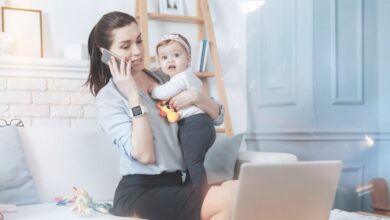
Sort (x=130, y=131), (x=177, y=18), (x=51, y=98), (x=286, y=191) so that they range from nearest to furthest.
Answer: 1. (x=286, y=191)
2. (x=130, y=131)
3. (x=51, y=98)
4. (x=177, y=18)

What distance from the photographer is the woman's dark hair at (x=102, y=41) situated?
56.3 inches

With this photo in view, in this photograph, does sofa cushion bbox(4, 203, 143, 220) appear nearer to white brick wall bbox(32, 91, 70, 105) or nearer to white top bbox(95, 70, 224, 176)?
white top bbox(95, 70, 224, 176)

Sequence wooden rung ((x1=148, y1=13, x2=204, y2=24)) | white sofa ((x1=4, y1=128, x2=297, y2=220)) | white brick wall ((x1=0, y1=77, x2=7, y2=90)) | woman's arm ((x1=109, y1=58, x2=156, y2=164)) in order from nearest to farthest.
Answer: woman's arm ((x1=109, y1=58, x2=156, y2=164)) < white sofa ((x1=4, y1=128, x2=297, y2=220)) < white brick wall ((x1=0, y1=77, x2=7, y2=90)) < wooden rung ((x1=148, y1=13, x2=204, y2=24))

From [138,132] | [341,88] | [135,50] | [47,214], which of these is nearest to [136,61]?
[135,50]

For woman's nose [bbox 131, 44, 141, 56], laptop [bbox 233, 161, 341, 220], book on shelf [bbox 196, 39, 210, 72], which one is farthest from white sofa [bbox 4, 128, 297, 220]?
book on shelf [bbox 196, 39, 210, 72]

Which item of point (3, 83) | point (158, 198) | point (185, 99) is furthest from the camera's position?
point (3, 83)

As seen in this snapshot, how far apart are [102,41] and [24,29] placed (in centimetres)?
82

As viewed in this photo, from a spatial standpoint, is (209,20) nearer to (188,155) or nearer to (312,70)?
(312,70)

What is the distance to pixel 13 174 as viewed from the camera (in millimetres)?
1603

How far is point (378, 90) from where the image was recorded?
204 centimetres

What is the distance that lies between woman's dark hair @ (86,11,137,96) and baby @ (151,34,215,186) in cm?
15

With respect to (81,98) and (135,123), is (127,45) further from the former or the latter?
(81,98)

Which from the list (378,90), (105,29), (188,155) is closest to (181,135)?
(188,155)

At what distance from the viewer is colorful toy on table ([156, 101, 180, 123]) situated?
142cm
